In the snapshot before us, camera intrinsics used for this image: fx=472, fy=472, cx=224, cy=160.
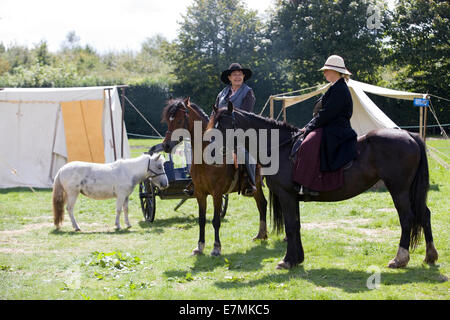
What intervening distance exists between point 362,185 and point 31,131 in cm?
1220

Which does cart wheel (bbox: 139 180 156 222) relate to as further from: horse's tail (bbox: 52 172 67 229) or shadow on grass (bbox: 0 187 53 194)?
shadow on grass (bbox: 0 187 53 194)

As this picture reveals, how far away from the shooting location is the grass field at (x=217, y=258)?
4758mm

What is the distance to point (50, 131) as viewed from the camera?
14906 millimetres

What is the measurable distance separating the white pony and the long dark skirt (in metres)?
4.09

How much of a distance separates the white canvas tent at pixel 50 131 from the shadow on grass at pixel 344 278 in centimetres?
1035

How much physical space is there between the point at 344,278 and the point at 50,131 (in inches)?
476

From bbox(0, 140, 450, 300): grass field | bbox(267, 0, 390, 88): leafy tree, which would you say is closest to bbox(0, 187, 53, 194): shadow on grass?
bbox(0, 140, 450, 300): grass field

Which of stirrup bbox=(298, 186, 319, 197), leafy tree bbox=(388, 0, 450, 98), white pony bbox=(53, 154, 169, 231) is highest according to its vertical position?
leafy tree bbox=(388, 0, 450, 98)

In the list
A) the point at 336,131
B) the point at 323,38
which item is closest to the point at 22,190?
the point at 336,131

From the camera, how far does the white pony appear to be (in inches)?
354

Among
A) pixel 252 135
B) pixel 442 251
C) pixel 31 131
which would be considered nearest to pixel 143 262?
pixel 252 135

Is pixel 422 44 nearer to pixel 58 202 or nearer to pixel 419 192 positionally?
pixel 58 202
